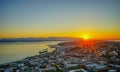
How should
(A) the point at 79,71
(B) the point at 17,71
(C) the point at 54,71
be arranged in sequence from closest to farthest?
(A) the point at 79,71 < (C) the point at 54,71 < (B) the point at 17,71

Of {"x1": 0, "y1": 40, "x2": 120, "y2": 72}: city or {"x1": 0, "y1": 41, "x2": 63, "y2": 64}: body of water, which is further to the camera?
{"x1": 0, "y1": 41, "x2": 63, "y2": 64}: body of water

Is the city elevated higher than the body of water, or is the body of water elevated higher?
the city

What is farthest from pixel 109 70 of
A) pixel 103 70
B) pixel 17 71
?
pixel 17 71

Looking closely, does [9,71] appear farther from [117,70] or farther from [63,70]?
[117,70]

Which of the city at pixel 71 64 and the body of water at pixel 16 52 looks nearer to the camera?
the city at pixel 71 64

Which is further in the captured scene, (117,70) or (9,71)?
(9,71)

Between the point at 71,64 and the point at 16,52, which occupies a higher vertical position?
the point at 71,64

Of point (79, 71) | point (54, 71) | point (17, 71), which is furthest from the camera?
point (17, 71)

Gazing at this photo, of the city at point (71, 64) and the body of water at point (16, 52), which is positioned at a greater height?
the city at point (71, 64)

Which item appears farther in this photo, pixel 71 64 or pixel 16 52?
pixel 16 52
